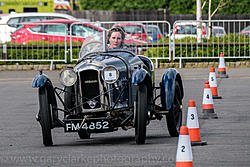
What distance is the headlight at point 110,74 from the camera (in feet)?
30.2

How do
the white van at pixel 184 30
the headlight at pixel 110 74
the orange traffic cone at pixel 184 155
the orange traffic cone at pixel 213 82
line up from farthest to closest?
the white van at pixel 184 30 → the orange traffic cone at pixel 213 82 → the headlight at pixel 110 74 → the orange traffic cone at pixel 184 155

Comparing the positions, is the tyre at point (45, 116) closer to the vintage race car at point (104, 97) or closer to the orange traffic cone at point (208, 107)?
the vintage race car at point (104, 97)

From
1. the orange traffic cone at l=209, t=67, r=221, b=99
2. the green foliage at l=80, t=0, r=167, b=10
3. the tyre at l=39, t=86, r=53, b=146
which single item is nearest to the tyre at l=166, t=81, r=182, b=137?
the tyre at l=39, t=86, r=53, b=146

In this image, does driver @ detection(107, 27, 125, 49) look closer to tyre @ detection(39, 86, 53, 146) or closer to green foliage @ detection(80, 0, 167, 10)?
tyre @ detection(39, 86, 53, 146)

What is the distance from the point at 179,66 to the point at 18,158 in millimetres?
14268

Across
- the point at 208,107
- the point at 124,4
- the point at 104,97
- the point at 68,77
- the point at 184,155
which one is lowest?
the point at 208,107

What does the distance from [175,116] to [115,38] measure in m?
1.46

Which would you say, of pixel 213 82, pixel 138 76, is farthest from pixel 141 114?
A: pixel 213 82

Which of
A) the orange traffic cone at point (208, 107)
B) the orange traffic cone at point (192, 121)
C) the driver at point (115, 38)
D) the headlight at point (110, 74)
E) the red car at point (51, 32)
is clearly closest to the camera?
the orange traffic cone at point (192, 121)

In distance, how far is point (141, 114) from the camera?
887 centimetres

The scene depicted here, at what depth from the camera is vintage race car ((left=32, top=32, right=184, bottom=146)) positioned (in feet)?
29.4

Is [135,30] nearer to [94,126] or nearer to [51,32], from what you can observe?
[51,32]

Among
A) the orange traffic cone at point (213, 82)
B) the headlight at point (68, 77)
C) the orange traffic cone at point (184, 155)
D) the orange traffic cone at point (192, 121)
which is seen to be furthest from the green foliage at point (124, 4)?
the orange traffic cone at point (184, 155)

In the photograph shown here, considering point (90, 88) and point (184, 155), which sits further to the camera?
point (90, 88)
